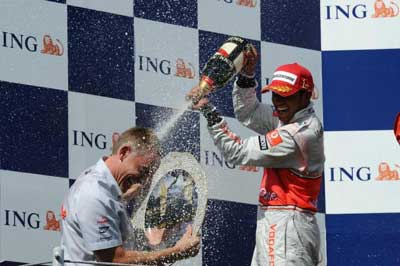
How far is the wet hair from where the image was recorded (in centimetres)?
530

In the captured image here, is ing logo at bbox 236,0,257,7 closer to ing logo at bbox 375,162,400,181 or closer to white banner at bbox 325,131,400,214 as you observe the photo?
white banner at bbox 325,131,400,214

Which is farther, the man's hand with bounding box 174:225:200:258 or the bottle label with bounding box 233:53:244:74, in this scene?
the bottle label with bounding box 233:53:244:74

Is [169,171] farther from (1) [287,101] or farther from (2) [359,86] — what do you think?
(2) [359,86]

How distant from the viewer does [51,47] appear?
6.65m

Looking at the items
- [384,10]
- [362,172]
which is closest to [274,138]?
[362,172]

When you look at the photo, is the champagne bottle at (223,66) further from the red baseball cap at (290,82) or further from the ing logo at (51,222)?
the ing logo at (51,222)

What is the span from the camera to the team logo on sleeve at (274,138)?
5.84 m

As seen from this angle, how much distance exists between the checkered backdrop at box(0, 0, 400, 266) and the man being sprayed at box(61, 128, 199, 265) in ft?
4.11

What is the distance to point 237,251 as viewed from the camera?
23.3 feet

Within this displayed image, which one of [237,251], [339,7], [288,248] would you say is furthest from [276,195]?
[339,7]

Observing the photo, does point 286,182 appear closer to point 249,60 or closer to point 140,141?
point 249,60

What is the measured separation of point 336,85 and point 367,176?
468 mm

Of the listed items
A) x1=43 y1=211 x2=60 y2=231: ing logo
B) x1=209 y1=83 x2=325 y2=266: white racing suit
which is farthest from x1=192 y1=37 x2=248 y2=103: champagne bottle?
x1=43 y1=211 x2=60 y2=231: ing logo

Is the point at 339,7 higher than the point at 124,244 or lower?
higher
